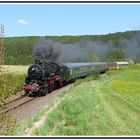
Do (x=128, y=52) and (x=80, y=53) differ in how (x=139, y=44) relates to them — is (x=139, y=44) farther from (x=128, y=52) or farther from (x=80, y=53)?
(x=80, y=53)

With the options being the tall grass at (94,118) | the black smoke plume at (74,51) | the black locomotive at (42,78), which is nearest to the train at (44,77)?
the black locomotive at (42,78)

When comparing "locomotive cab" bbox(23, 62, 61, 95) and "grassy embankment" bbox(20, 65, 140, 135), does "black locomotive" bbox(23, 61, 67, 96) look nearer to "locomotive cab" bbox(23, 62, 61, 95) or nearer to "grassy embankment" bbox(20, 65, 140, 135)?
"locomotive cab" bbox(23, 62, 61, 95)

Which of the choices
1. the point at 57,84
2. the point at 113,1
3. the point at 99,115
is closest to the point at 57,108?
the point at 99,115

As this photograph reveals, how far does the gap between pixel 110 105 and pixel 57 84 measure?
651 inches

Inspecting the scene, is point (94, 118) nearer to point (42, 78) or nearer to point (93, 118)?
point (93, 118)

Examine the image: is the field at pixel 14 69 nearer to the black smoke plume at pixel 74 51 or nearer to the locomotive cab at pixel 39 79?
the locomotive cab at pixel 39 79

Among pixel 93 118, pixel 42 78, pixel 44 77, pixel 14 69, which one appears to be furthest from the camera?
pixel 44 77

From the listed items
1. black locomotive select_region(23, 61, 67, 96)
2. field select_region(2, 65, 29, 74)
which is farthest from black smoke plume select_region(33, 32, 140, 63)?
black locomotive select_region(23, 61, 67, 96)

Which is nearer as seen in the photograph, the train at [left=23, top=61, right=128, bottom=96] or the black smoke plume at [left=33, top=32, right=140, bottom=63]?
the train at [left=23, top=61, right=128, bottom=96]

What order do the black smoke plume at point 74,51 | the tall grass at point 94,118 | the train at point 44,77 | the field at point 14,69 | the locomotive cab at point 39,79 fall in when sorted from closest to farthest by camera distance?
the field at point 14,69, the tall grass at point 94,118, the locomotive cab at point 39,79, the train at point 44,77, the black smoke plume at point 74,51

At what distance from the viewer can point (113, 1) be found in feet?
38.1

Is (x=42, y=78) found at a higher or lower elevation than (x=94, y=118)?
higher

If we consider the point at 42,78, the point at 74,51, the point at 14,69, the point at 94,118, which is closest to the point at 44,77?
the point at 42,78

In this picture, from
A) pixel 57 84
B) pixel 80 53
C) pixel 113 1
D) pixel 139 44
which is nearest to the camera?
pixel 113 1
